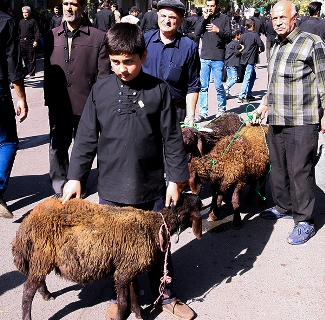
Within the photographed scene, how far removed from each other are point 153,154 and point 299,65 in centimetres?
201

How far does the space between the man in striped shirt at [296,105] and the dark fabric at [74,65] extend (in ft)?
6.20

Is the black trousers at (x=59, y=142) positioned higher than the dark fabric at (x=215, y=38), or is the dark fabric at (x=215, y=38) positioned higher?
the dark fabric at (x=215, y=38)

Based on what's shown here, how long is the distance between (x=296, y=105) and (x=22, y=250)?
2.95 meters

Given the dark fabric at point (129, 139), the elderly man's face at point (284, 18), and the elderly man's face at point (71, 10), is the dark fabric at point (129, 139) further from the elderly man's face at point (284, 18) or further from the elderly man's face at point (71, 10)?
the elderly man's face at point (71, 10)

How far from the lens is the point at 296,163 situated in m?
4.67

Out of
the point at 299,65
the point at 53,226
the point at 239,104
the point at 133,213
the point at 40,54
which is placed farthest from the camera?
the point at 40,54

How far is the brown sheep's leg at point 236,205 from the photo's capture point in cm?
497

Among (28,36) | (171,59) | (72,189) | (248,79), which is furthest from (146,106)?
(28,36)

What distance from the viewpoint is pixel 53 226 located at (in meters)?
2.95

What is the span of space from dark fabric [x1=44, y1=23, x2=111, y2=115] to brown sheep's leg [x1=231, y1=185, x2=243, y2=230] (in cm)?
195

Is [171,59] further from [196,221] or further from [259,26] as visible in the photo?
[259,26]

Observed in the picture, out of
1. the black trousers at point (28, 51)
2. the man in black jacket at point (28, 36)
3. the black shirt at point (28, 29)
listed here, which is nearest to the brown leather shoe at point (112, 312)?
the man in black jacket at point (28, 36)

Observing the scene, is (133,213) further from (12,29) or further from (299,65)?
(12,29)

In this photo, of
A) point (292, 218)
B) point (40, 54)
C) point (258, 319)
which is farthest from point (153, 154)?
point (40, 54)
